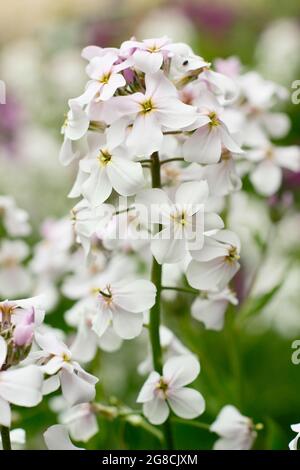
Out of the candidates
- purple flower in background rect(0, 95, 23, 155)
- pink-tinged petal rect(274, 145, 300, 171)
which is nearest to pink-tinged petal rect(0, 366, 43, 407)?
pink-tinged petal rect(274, 145, 300, 171)

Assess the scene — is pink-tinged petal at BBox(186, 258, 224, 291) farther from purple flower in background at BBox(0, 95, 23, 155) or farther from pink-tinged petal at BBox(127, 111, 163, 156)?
purple flower in background at BBox(0, 95, 23, 155)

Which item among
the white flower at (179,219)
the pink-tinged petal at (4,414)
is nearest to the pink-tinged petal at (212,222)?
the white flower at (179,219)

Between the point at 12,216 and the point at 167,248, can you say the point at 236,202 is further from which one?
the point at 167,248

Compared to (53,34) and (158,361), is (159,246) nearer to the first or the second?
(158,361)

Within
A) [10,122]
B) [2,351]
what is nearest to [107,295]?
[2,351]
